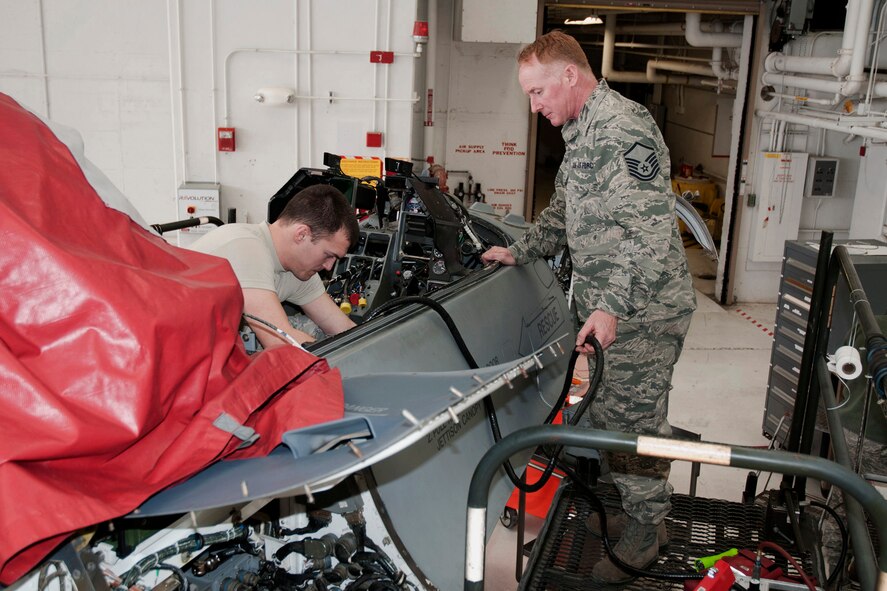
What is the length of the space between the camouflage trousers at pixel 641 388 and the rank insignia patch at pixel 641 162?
1.84 feet

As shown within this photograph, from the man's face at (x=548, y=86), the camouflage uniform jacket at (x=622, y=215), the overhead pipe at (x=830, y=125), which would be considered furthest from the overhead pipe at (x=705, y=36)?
the man's face at (x=548, y=86)

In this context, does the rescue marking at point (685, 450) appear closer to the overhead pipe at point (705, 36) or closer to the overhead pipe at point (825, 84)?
the overhead pipe at point (825, 84)

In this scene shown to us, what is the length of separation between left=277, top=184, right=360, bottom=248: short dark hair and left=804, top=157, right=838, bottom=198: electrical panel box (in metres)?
6.87

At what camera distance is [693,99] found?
45.6 ft

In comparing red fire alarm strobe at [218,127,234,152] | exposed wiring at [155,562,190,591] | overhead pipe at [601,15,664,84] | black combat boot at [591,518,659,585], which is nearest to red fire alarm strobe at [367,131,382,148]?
red fire alarm strobe at [218,127,234,152]

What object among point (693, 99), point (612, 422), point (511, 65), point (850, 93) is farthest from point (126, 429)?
point (693, 99)

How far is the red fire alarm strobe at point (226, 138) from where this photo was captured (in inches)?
261

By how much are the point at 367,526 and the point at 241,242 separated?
4.49 ft

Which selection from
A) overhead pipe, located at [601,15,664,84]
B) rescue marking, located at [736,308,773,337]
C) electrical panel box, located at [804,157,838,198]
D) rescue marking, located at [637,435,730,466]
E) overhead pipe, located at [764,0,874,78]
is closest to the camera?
rescue marking, located at [637,435,730,466]

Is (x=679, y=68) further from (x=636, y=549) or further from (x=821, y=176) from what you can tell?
(x=636, y=549)

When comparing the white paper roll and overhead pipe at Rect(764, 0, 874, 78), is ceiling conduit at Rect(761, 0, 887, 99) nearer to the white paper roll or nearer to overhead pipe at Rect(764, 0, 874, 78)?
overhead pipe at Rect(764, 0, 874, 78)

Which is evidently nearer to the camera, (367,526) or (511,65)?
(367,526)

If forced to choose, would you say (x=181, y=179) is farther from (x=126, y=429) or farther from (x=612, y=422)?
(x=126, y=429)

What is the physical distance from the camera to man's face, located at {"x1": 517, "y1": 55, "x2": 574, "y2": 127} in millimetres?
3014
